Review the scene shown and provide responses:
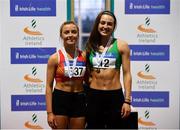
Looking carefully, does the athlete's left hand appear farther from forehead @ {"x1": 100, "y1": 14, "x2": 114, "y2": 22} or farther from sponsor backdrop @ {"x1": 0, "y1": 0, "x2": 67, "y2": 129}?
sponsor backdrop @ {"x1": 0, "y1": 0, "x2": 67, "y2": 129}

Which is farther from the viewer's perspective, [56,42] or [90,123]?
[56,42]

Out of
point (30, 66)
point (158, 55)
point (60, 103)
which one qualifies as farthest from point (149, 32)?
point (60, 103)

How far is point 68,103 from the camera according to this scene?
3039 millimetres

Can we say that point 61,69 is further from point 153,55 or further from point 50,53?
point 153,55

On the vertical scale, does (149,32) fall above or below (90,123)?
above

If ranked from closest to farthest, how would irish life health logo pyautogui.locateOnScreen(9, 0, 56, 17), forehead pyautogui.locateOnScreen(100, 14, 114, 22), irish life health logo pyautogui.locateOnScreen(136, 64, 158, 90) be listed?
forehead pyautogui.locateOnScreen(100, 14, 114, 22) < irish life health logo pyautogui.locateOnScreen(9, 0, 56, 17) < irish life health logo pyautogui.locateOnScreen(136, 64, 158, 90)

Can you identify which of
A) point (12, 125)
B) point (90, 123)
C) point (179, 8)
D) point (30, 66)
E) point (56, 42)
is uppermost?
point (179, 8)

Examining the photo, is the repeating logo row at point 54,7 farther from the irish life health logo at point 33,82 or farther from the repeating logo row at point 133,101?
the repeating logo row at point 133,101

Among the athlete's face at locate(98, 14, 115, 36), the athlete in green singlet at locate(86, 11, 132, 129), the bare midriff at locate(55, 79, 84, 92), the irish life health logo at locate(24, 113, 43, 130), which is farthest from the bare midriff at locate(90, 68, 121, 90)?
the irish life health logo at locate(24, 113, 43, 130)

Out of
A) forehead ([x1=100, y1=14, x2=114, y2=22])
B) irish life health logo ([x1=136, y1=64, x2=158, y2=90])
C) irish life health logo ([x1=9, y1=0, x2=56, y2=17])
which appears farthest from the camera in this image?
irish life health logo ([x1=136, y1=64, x2=158, y2=90])

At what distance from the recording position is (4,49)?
14.1ft

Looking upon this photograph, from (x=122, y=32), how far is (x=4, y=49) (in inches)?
52.8

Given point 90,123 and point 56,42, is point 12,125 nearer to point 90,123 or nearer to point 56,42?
point 56,42

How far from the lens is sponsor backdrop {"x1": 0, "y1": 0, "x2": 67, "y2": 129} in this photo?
4270 millimetres
